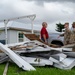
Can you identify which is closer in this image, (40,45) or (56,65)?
(56,65)

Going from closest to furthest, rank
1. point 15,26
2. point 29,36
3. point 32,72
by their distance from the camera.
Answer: point 32,72 < point 29,36 < point 15,26

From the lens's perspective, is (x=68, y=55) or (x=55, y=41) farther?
(x=55, y=41)

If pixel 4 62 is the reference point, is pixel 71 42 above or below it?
above

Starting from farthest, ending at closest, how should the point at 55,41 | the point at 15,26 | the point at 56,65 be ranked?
the point at 15,26 < the point at 55,41 < the point at 56,65

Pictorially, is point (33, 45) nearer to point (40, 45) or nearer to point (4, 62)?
point (40, 45)

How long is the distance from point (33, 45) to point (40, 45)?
0.32 meters

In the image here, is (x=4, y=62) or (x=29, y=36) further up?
(x=29, y=36)

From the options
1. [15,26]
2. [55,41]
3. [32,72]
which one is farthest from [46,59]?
[15,26]

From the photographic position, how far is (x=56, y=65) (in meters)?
10.2

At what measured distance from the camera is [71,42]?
11.8 meters

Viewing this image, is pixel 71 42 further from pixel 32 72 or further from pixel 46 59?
pixel 32 72

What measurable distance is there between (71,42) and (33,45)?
148cm

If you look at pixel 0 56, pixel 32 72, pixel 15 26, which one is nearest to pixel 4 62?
pixel 0 56

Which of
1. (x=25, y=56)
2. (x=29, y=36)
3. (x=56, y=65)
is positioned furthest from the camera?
(x=29, y=36)
